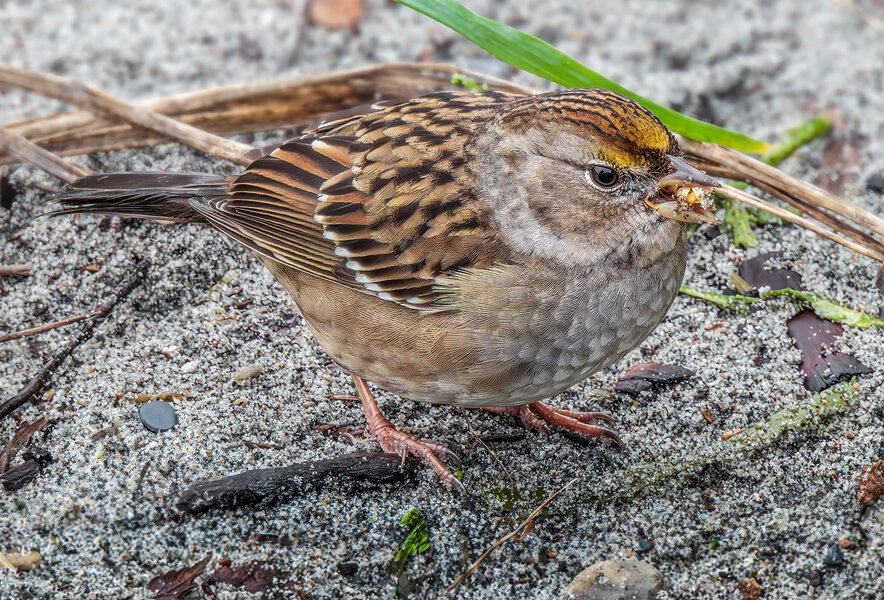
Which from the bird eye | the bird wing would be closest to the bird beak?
the bird eye

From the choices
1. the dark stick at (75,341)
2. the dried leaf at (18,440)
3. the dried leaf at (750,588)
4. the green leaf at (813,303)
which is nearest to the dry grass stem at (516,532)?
the dried leaf at (750,588)

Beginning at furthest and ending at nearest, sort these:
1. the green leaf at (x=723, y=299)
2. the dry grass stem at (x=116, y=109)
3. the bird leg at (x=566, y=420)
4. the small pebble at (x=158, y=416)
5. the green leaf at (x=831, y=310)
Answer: the dry grass stem at (x=116, y=109), the green leaf at (x=723, y=299), the green leaf at (x=831, y=310), the bird leg at (x=566, y=420), the small pebble at (x=158, y=416)

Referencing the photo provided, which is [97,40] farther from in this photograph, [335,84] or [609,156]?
[609,156]

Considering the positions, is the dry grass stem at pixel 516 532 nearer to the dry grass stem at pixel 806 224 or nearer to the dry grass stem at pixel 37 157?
the dry grass stem at pixel 806 224

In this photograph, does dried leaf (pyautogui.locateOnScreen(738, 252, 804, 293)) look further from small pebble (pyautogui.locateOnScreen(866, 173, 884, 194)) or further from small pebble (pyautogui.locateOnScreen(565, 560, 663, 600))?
small pebble (pyautogui.locateOnScreen(565, 560, 663, 600))

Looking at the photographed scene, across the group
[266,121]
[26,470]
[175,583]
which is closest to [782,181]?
[266,121]

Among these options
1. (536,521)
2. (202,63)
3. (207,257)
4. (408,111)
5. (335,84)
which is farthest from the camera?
(202,63)

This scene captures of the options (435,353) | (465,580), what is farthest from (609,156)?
(465,580)
